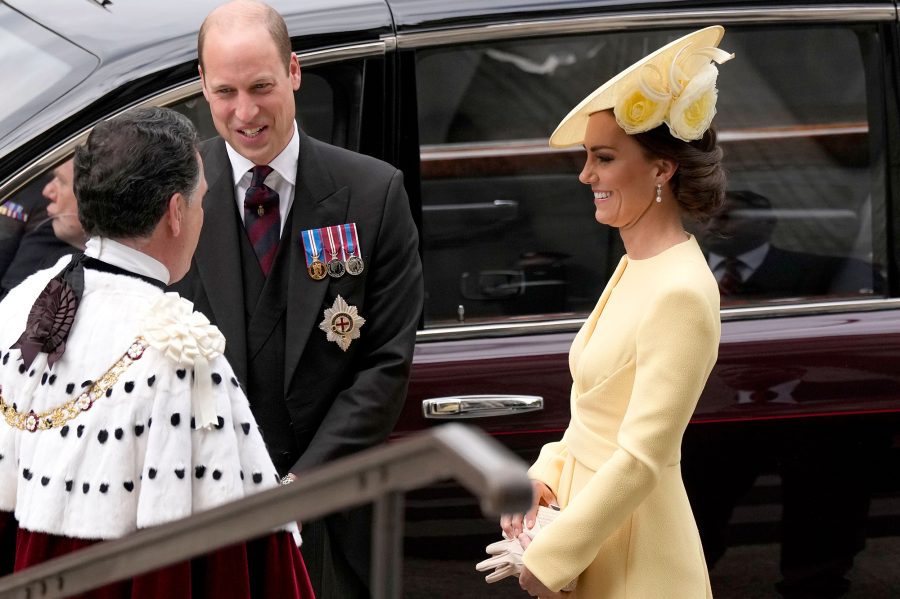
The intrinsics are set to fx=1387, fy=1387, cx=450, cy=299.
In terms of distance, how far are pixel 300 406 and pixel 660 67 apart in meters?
1.09

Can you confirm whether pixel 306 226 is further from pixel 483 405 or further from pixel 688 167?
pixel 688 167

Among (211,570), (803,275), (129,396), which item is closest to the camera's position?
(129,396)

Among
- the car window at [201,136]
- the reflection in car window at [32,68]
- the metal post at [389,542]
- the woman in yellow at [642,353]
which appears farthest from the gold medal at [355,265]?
the metal post at [389,542]

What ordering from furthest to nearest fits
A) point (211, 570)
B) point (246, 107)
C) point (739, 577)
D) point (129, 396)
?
point (739, 577), point (246, 107), point (211, 570), point (129, 396)

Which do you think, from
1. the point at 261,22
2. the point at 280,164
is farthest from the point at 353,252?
the point at 261,22

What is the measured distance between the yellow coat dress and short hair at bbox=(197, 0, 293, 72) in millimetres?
962

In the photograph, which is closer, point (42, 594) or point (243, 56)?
point (42, 594)

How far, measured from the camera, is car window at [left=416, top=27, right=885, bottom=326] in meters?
4.09

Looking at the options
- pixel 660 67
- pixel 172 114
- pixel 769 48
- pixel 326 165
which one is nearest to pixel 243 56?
pixel 326 165

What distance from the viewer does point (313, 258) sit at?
311 cm

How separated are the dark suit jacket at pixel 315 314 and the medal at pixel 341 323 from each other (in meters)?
0.02

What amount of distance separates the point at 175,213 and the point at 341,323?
77 cm

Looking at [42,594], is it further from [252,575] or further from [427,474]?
[427,474]

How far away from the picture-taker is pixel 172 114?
2479 millimetres
